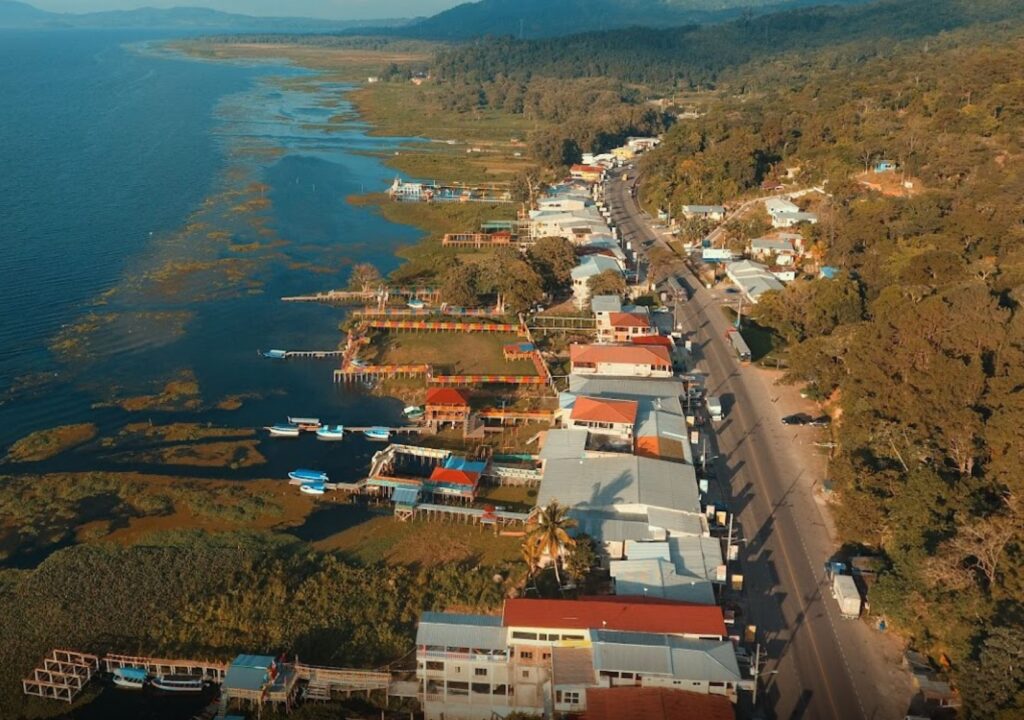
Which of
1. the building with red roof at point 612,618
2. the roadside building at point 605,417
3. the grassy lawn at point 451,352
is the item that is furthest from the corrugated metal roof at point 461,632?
the grassy lawn at point 451,352

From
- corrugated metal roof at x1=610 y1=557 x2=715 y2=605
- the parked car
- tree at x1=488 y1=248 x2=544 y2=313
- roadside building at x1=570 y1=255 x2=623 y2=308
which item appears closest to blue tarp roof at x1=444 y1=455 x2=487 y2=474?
corrugated metal roof at x1=610 y1=557 x2=715 y2=605

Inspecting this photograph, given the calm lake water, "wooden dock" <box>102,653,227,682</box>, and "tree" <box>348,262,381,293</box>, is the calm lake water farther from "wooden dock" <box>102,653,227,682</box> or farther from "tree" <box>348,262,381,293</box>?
"wooden dock" <box>102,653,227,682</box>

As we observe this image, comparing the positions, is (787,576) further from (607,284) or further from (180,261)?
(180,261)

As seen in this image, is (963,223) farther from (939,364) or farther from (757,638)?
(757,638)

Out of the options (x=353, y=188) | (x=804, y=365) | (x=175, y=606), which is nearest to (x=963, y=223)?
(x=804, y=365)

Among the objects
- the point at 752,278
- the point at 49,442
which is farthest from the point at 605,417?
the point at 752,278

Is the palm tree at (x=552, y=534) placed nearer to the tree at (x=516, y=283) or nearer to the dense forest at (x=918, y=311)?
the dense forest at (x=918, y=311)
